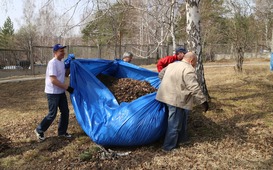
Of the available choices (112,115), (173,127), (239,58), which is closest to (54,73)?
(112,115)

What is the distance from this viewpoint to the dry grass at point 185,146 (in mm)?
3025

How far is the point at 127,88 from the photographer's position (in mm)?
3906

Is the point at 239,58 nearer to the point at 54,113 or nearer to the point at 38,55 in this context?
the point at 54,113

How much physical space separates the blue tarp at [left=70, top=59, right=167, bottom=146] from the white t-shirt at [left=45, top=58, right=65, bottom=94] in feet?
0.67

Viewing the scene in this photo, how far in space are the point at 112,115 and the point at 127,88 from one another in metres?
0.71

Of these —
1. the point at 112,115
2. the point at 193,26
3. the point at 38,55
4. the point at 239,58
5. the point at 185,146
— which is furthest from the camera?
the point at 38,55

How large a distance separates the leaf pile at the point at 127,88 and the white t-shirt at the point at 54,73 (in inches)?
28.9

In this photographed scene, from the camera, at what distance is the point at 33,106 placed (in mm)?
6230

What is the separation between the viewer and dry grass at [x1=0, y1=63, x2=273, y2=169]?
3025 mm

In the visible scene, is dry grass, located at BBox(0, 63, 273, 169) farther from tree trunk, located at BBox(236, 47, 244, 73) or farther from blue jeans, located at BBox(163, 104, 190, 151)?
tree trunk, located at BBox(236, 47, 244, 73)

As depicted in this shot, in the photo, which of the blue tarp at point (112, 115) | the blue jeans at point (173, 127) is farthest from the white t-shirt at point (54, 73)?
the blue jeans at point (173, 127)

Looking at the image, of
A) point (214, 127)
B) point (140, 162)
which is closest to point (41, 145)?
point (140, 162)

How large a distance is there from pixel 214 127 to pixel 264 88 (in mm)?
3736

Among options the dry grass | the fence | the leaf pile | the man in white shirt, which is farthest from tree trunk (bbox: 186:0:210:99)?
the fence
